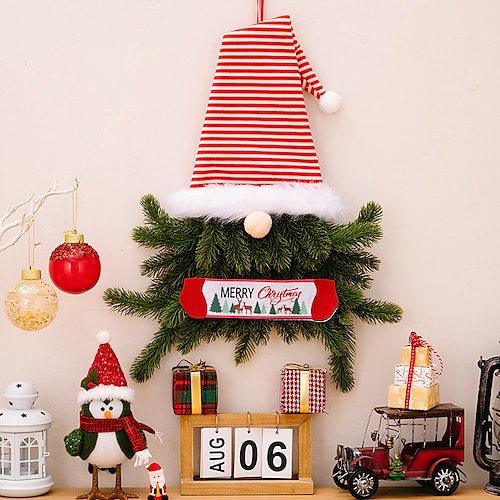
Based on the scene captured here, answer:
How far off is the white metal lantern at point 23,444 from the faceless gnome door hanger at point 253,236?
199 mm

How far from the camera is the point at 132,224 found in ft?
5.59

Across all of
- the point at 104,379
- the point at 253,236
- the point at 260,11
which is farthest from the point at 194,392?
the point at 260,11

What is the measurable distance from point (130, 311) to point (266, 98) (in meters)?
0.48

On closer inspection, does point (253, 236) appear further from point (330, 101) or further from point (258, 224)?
point (330, 101)

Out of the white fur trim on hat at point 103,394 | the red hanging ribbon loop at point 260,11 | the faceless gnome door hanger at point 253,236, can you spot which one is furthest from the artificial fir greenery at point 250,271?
the red hanging ribbon loop at point 260,11

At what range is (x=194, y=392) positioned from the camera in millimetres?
1633

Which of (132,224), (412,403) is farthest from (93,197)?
(412,403)

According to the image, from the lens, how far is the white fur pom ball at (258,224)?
162 cm

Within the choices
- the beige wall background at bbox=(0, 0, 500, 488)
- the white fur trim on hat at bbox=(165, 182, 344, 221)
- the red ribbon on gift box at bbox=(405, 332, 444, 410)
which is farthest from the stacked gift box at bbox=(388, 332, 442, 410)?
the white fur trim on hat at bbox=(165, 182, 344, 221)

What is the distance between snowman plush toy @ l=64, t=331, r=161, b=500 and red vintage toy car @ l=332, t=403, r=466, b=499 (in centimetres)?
36

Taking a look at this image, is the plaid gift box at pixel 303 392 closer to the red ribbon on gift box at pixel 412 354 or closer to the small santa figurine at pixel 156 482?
the red ribbon on gift box at pixel 412 354

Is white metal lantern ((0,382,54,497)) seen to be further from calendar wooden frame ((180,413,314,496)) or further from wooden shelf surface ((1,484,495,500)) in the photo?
calendar wooden frame ((180,413,314,496))

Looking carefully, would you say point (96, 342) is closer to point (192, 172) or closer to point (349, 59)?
point (192, 172)

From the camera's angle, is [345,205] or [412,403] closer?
[412,403]
